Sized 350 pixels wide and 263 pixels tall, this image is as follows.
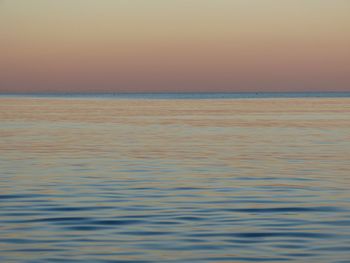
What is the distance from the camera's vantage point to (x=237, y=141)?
3531cm

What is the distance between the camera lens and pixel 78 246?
12.1 meters

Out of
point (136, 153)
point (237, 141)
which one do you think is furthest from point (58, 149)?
point (237, 141)

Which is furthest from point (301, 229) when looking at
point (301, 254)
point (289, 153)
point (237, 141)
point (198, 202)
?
point (237, 141)

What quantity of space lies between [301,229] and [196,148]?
17.9m

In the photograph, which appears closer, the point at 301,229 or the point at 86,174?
the point at 301,229

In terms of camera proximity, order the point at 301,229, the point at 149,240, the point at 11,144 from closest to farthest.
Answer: the point at 149,240 → the point at 301,229 → the point at 11,144

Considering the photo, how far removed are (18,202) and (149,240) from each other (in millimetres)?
4720

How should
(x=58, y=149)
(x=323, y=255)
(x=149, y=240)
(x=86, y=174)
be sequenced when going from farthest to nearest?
1. (x=58, y=149)
2. (x=86, y=174)
3. (x=149, y=240)
4. (x=323, y=255)

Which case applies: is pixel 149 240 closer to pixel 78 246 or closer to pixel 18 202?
pixel 78 246

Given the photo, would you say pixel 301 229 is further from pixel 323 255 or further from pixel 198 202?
pixel 198 202

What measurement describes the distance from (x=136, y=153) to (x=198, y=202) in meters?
12.7

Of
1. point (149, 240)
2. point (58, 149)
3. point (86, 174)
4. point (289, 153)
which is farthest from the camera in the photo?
point (58, 149)

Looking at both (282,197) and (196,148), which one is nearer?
(282,197)

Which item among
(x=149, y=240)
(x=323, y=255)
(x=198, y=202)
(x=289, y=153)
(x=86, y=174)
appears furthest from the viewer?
(x=289, y=153)
